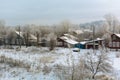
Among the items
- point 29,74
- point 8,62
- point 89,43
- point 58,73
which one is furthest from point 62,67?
point 89,43

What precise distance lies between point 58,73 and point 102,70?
10.4 feet

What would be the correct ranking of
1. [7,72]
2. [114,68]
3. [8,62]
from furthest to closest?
[8,62] → [7,72] → [114,68]

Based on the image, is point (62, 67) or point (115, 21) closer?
point (62, 67)

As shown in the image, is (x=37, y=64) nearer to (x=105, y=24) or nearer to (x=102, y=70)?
(x=102, y=70)

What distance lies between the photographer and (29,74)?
731 inches

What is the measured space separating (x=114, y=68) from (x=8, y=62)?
33.6ft

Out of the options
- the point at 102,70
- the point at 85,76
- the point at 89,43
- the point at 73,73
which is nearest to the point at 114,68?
the point at 102,70

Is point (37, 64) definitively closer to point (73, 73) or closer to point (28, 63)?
point (28, 63)

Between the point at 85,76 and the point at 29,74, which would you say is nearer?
the point at 85,76

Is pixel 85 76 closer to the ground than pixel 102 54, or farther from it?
closer to the ground

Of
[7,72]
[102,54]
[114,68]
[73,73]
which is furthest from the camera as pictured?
[7,72]

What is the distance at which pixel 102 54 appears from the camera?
16344 mm

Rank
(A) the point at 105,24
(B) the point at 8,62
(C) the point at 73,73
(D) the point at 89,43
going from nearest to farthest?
1. (C) the point at 73,73
2. (B) the point at 8,62
3. (D) the point at 89,43
4. (A) the point at 105,24

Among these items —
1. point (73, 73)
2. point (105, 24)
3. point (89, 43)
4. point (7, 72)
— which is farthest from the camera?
point (105, 24)
